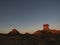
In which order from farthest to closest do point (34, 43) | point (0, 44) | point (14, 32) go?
point (14, 32), point (34, 43), point (0, 44)

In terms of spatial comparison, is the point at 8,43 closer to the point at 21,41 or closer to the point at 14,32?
the point at 21,41

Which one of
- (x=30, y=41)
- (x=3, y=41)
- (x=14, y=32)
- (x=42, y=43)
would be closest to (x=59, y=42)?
(x=42, y=43)

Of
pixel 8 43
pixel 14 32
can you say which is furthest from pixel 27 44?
pixel 14 32

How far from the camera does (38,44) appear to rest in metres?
43.6

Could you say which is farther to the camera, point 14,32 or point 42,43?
point 14,32

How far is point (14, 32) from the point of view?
73125 millimetres

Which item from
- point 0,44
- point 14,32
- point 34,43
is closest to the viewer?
point 0,44

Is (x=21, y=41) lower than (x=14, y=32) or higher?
lower

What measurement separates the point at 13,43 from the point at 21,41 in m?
2.58

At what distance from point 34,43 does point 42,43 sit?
8.07 feet

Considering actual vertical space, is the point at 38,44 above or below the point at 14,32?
below

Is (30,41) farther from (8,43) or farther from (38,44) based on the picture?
(8,43)

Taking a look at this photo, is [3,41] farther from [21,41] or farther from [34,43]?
[34,43]

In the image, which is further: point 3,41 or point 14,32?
point 14,32
